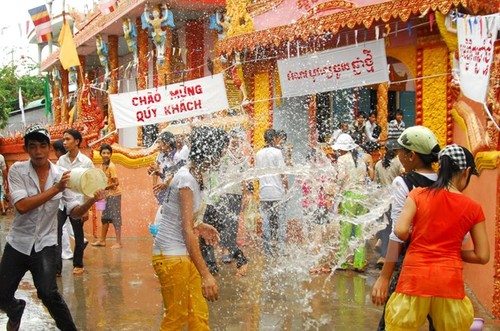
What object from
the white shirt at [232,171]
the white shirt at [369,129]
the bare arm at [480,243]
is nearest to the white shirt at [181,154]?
the white shirt at [232,171]

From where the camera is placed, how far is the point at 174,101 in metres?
10.7

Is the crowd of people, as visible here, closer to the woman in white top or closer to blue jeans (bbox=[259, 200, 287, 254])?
the woman in white top

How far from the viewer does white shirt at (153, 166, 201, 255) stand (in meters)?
4.02

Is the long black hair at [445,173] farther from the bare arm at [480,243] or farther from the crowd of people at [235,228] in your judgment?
the bare arm at [480,243]

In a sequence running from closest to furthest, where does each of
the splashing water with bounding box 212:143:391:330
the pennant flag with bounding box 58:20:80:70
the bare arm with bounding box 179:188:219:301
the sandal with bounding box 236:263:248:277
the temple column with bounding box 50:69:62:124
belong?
1. the bare arm with bounding box 179:188:219:301
2. the splashing water with bounding box 212:143:391:330
3. the sandal with bounding box 236:263:248:277
4. the pennant flag with bounding box 58:20:80:70
5. the temple column with bounding box 50:69:62:124

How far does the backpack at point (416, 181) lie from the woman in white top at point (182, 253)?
4.08 ft

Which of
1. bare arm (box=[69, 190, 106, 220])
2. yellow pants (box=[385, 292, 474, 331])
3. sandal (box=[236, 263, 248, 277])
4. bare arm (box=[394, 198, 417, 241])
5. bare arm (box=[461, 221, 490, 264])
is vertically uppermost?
bare arm (box=[69, 190, 106, 220])

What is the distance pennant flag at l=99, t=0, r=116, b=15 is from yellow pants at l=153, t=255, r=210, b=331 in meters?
13.9

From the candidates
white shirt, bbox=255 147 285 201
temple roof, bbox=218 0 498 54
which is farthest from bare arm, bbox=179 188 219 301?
temple roof, bbox=218 0 498 54

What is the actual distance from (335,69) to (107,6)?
9154mm

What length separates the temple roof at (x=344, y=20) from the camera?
8258 mm

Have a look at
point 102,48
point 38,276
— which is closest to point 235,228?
point 38,276

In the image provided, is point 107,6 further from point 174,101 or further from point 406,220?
point 406,220

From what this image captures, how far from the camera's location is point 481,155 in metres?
6.34
